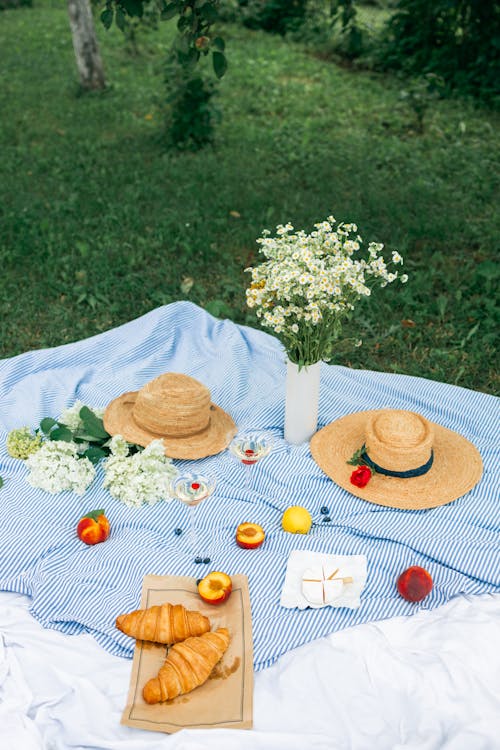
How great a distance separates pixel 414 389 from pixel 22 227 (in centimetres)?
460

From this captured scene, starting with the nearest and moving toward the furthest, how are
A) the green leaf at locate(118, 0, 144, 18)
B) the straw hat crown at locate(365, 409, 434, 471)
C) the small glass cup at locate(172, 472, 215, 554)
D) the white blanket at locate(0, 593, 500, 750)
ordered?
the white blanket at locate(0, 593, 500, 750) → the small glass cup at locate(172, 472, 215, 554) → the straw hat crown at locate(365, 409, 434, 471) → the green leaf at locate(118, 0, 144, 18)

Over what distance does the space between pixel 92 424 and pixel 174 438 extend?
520 millimetres

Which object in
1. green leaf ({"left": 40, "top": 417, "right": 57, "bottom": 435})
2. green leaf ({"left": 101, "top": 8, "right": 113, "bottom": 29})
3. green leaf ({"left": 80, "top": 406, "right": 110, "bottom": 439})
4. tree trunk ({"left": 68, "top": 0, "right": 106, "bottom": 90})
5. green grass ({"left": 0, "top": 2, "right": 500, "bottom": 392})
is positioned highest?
green leaf ({"left": 101, "top": 8, "right": 113, "bottom": 29})

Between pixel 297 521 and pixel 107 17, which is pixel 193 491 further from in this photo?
pixel 107 17

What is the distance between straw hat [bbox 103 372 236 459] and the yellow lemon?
70cm

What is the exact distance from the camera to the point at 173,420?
14.3 ft

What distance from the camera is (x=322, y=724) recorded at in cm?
296

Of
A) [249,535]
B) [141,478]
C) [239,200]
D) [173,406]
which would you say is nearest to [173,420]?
[173,406]

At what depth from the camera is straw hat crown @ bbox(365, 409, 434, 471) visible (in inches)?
157

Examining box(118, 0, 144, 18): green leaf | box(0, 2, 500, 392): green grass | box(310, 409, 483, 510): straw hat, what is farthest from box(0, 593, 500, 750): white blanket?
box(118, 0, 144, 18): green leaf

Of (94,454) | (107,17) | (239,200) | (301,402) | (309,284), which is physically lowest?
(239,200)

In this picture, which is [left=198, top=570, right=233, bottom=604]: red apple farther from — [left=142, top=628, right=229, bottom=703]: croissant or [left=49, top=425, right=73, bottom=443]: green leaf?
[left=49, top=425, right=73, bottom=443]: green leaf

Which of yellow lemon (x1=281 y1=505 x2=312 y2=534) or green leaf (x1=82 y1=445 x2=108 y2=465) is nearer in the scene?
yellow lemon (x1=281 y1=505 x2=312 y2=534)

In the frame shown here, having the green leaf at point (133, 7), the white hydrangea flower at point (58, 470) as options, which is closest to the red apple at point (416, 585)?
the white hydrangea flower at point (58, 470)
